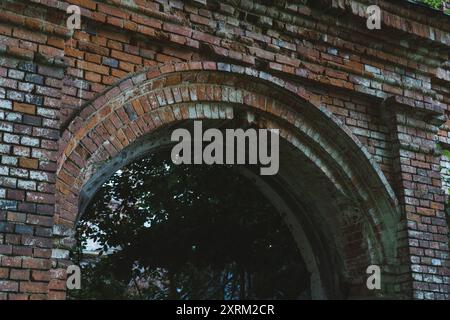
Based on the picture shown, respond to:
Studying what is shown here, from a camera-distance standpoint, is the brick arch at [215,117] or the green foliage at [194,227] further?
the green foliage at [194,227]

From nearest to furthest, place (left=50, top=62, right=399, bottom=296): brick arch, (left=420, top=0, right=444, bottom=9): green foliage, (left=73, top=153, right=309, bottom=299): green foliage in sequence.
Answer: (left=50, top=62, right=399, bottom=296): brick arch < (left=420, top=0, right=444, bottom=9): green foliage < (left=73, top=153, right=309, bottom=299): green foliage

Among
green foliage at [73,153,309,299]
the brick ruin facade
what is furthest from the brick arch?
green foliage at [73,153,309,299]

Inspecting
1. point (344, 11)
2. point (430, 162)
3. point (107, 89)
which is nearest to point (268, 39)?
point (344, 11)

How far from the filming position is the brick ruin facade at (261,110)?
406 centimetres

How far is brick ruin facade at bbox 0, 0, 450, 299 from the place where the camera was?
4062mm

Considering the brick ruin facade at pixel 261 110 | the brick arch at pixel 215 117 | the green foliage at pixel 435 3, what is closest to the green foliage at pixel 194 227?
the brick ruin facade at pixel 261 110

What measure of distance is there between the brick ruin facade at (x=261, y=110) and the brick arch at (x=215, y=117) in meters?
0.01

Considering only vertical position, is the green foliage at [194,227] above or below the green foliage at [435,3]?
below

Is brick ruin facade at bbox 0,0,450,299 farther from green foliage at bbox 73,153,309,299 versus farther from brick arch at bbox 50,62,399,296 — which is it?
green foliage at bbox 73,153,309,299

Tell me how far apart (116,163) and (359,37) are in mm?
2545

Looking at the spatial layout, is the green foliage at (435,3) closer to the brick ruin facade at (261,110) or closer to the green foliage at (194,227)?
the brick ruin facade at (261,110)

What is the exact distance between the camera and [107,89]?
4.53 meters

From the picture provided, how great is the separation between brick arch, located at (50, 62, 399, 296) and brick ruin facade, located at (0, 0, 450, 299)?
1 cm

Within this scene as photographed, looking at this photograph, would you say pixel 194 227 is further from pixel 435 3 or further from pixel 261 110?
pixel 435 3
